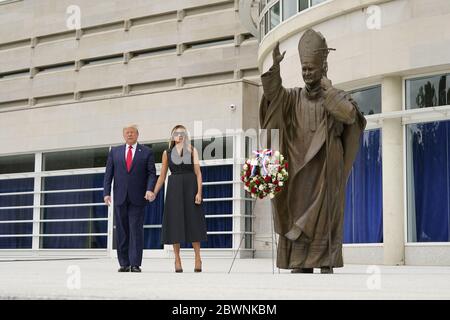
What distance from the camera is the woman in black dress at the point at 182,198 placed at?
1265 centimetres

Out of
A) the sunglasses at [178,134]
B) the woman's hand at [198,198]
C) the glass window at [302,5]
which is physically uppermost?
the glass window at [302,5]

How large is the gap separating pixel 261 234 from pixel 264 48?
5980 mm

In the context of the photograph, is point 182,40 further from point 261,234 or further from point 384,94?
point 384,94

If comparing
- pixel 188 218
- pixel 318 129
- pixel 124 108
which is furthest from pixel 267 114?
pixel 124 108

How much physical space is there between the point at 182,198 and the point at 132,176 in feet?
2.69

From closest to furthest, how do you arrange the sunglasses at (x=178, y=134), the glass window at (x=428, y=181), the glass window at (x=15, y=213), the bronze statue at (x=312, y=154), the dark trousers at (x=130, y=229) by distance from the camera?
the bronze statue at (x=312, y=154) < the dark trousers at (x=130, y=229) < the sunglasses at (x=178, y=134) < the glass window at (x=428, y=181) < the glass window at (x=15, y=213)

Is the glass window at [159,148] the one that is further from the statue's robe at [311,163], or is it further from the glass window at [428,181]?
the statue's robe at [311,163]

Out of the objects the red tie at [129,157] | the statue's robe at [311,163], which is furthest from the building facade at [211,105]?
the red tie at [129,157]

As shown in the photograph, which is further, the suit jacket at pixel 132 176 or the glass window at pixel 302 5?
the glass window at pixel 302 5

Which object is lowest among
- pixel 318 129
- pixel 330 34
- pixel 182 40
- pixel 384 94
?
pixel 318 129

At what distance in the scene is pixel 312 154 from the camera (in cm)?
1157

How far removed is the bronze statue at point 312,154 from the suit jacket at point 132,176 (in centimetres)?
201
